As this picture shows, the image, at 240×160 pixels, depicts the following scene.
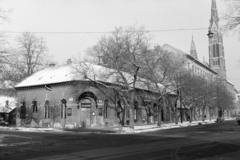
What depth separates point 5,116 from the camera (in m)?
50.7

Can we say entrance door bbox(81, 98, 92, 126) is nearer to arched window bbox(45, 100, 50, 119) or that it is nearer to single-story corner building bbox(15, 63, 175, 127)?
single-story corner building bbox(15, 63, 175, 127)

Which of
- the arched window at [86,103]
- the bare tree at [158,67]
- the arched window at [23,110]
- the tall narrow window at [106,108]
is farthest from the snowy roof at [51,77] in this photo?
the bare tree at [158,67]

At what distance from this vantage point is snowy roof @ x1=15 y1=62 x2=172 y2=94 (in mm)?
32656

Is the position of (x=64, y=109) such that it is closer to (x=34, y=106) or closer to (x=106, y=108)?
(x=106, y=108)

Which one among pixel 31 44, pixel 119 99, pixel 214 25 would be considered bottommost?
pixel 119 99

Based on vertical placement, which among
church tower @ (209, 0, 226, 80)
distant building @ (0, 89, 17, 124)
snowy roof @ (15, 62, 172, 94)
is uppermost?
church tower @ (209, 0, 226, 80)

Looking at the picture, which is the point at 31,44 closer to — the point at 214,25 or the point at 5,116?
the point at 5,116

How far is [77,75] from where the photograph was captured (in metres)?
33.1

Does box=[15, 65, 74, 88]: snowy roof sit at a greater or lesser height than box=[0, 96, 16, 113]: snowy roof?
greater

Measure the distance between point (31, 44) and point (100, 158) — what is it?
43.9 m

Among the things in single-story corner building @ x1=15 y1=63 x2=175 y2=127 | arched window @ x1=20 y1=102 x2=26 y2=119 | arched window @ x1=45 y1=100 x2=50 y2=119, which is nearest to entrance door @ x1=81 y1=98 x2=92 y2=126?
single-story corner building @ x1=15 y1=63 x2=175 y2=127

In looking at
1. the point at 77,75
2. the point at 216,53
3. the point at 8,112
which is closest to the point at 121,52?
the point at 77,75

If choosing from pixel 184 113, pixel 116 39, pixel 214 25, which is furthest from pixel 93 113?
pixel 214 25

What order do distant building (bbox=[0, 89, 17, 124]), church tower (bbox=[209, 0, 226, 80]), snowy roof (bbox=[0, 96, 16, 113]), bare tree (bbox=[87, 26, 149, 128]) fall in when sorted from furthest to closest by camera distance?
church tower (bbox=[209, 0, 226, 80]) < snowy roof (bbox=[0, 96, 16, 113]) < distant building (bbox=[0, 89, 17, 124]) < bare tree (bbox=[87, 26, 149, 128])
